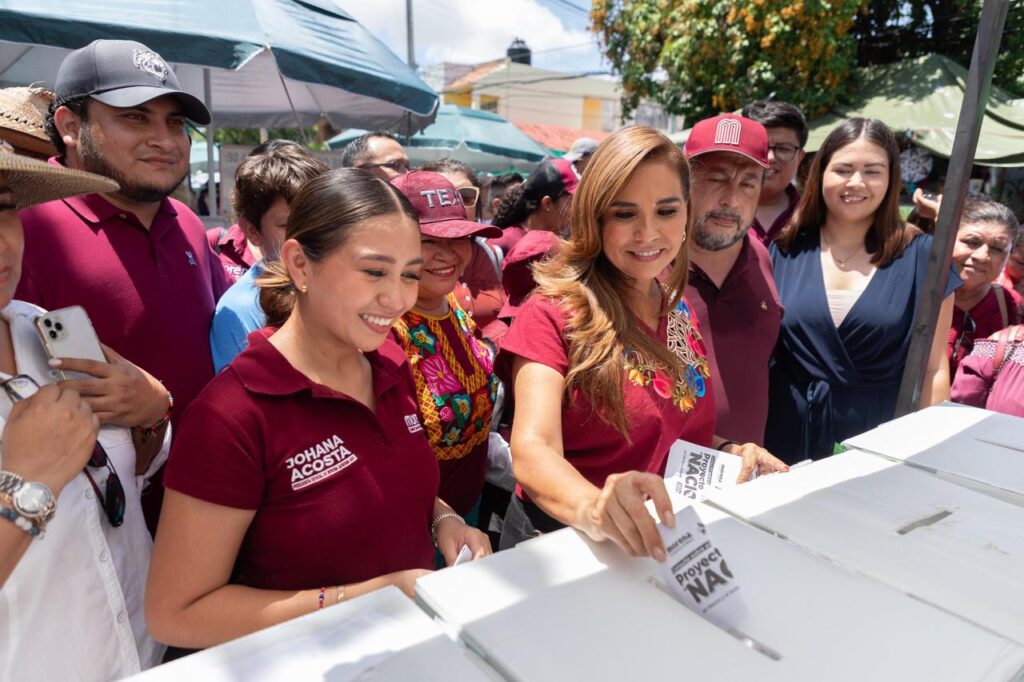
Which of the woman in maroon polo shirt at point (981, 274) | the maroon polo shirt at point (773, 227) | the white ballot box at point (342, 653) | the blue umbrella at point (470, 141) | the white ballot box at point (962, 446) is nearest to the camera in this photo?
the white ballot box at point (342, 653)

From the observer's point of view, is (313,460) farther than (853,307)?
No

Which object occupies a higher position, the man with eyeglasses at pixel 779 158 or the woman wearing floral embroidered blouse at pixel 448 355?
the man with eyeglasses at pixel 779 158

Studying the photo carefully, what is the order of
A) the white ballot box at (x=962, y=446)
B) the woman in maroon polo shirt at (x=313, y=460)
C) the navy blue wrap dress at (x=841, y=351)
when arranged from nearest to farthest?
the woman in maroon polo shirt at (x=313, y=460), the white ballot box at (x=962, y=446), the navy blue wrap dress at (x=841, y=351)

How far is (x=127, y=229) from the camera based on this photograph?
1.82 m

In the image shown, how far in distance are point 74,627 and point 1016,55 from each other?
450 inches

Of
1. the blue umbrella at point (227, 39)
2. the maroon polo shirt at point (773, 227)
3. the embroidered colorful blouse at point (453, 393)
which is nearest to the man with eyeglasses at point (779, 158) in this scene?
the maroon polo shirt at point (773, 227)

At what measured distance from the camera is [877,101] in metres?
8.52

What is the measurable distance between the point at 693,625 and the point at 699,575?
7 centimetres

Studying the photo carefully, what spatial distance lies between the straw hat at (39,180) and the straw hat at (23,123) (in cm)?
89

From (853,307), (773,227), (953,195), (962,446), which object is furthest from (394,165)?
(962,446)

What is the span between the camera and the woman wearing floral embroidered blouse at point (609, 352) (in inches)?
55.7

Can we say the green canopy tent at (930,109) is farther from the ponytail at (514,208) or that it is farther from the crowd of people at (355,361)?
the crowd of people at (355,361)

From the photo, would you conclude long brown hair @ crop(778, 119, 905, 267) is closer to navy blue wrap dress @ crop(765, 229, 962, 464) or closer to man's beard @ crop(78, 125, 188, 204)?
navy blue wrap dress @ crop(765, 229, 962, 464)

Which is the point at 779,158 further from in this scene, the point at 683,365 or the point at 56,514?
the point at 56,514
